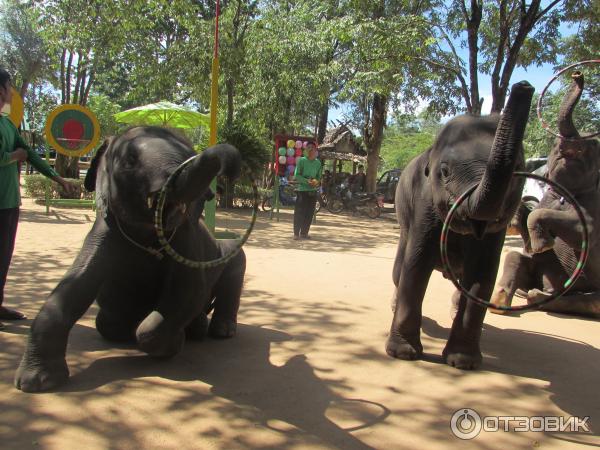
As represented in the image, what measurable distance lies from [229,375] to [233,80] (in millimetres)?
15370

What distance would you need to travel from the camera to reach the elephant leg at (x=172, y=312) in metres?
3.15

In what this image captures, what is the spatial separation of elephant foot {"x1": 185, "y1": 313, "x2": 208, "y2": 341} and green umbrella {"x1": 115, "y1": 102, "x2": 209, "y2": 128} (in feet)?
43.6

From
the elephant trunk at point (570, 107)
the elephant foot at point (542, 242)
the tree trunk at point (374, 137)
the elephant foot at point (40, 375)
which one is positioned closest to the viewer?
the elephant foot at point (40, 375)

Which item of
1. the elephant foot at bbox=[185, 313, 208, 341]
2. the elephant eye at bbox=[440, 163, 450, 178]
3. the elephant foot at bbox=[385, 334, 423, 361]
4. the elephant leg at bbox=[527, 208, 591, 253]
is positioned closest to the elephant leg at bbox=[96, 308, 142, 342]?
the elephant foot at bbox=[185, 313, 208, 341]

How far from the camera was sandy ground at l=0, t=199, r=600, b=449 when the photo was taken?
8.34ft

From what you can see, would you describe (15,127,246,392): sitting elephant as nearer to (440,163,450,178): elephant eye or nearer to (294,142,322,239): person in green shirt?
(440,163,450,178): elephant eye

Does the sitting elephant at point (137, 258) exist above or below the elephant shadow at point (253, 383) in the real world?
above

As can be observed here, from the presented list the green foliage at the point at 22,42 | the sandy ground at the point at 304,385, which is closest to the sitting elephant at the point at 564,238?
the sandy ground at the point at 304,385

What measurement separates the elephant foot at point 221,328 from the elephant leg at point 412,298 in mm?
1224

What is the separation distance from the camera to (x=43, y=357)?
2.94 meters

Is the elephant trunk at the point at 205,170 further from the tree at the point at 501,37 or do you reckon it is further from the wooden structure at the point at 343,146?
the wooden structure at the point at 343,146

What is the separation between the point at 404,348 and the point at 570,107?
99.1 inches

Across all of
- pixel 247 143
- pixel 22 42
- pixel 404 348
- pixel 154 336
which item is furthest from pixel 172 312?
pixel 22 42

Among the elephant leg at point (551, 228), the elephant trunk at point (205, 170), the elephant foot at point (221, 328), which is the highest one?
the elephant trunk at point (205, 170)
